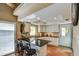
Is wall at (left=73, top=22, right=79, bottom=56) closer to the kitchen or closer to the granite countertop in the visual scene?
the kitchen

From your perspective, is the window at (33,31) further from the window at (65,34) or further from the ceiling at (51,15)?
the window at (65,34)

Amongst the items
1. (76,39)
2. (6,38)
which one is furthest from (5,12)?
(76,39)

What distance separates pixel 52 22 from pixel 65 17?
0.51ft

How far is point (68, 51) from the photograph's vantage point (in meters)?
1.56

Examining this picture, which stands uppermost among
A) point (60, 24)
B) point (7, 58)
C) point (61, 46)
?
point (60, 24)

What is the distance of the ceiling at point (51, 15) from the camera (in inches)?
61.7

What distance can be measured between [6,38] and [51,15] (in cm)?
57

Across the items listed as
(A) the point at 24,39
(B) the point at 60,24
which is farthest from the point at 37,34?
(B) the point at 60,24

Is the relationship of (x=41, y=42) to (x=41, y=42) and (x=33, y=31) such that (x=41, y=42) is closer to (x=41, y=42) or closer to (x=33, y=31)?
(x=41, y=42)

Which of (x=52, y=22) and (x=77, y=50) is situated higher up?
(x=52, y=22)

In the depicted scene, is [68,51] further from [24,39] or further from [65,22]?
[24,39]

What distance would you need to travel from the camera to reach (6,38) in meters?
1.58

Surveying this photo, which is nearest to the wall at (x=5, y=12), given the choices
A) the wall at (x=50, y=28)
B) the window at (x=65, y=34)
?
the wall at (x=50, y=28)

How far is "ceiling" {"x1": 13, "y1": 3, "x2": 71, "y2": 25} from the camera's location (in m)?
1.57
